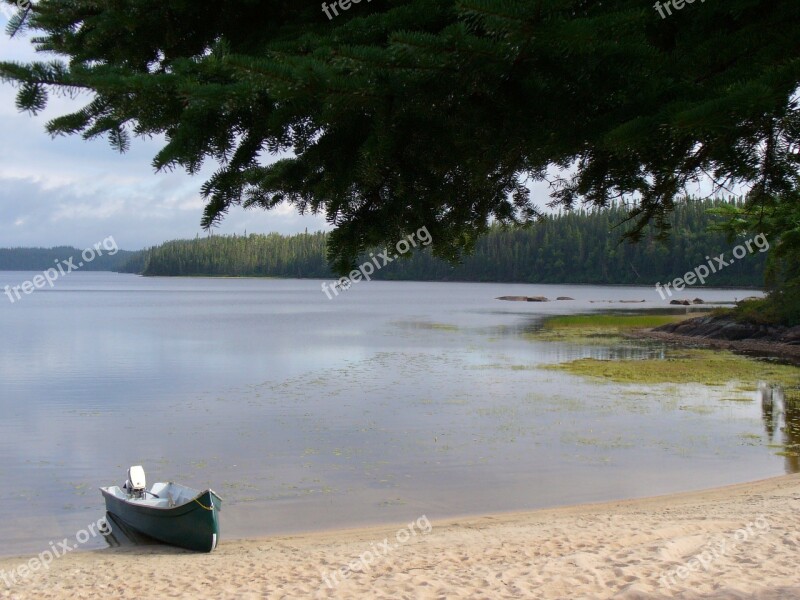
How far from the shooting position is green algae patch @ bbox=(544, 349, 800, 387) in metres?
28.3

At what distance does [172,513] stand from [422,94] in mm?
9562

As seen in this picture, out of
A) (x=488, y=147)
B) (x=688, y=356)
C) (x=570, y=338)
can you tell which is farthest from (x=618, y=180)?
(x=570, y=338)

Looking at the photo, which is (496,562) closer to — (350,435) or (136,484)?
(136,484)

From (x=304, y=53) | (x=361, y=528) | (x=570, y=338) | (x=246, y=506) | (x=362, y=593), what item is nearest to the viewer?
(x=304, y=53)

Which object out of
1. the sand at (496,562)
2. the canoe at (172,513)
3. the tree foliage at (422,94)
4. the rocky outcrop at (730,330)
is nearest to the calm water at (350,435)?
the canoe at (172,513)

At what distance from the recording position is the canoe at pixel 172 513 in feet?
36.0

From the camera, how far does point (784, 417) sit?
21.4 meters

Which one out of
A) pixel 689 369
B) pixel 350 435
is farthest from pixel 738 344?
pixel 350 435

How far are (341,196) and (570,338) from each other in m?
44.0

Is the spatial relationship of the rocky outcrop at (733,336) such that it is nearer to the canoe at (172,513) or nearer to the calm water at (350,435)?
the calm water at (350,435)

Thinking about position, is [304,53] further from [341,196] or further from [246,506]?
[246,506]

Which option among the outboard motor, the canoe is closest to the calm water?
the canoe

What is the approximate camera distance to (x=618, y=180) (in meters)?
4.62

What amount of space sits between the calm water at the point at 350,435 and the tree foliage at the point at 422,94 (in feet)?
31.4
